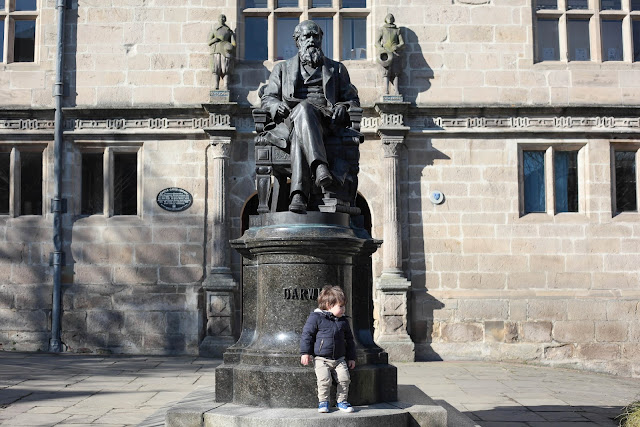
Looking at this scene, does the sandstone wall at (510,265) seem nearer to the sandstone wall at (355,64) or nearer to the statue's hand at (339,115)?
the sandstone wall at (355,64)

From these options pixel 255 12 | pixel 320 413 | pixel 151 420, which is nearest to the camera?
pixel 320 413

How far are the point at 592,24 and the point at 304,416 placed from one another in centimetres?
1080

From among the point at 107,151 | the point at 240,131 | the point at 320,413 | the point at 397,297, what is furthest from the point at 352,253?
the point at 107,151

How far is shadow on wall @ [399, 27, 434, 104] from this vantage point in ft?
43.3

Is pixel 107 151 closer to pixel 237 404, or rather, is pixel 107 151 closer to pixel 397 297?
pixel 397 297

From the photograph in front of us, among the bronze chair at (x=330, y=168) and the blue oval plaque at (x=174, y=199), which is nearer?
the bronze chair at (x=330, y=168)

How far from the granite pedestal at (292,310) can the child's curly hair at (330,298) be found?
0.30 m

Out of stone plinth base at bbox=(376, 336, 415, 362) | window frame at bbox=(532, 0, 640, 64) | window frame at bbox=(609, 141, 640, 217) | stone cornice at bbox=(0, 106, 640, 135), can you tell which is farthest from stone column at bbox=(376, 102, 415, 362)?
window frame at bbox=(609, 141, 640, 217)

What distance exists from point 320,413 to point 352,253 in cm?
137

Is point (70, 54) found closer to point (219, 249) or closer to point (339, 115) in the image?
point (219, 249)

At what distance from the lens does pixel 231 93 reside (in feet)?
43.1

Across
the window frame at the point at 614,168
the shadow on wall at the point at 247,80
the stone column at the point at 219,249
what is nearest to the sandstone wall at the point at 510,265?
the window frame at the point at 614,168

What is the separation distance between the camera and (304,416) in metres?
5.34

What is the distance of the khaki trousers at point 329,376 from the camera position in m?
5.47
